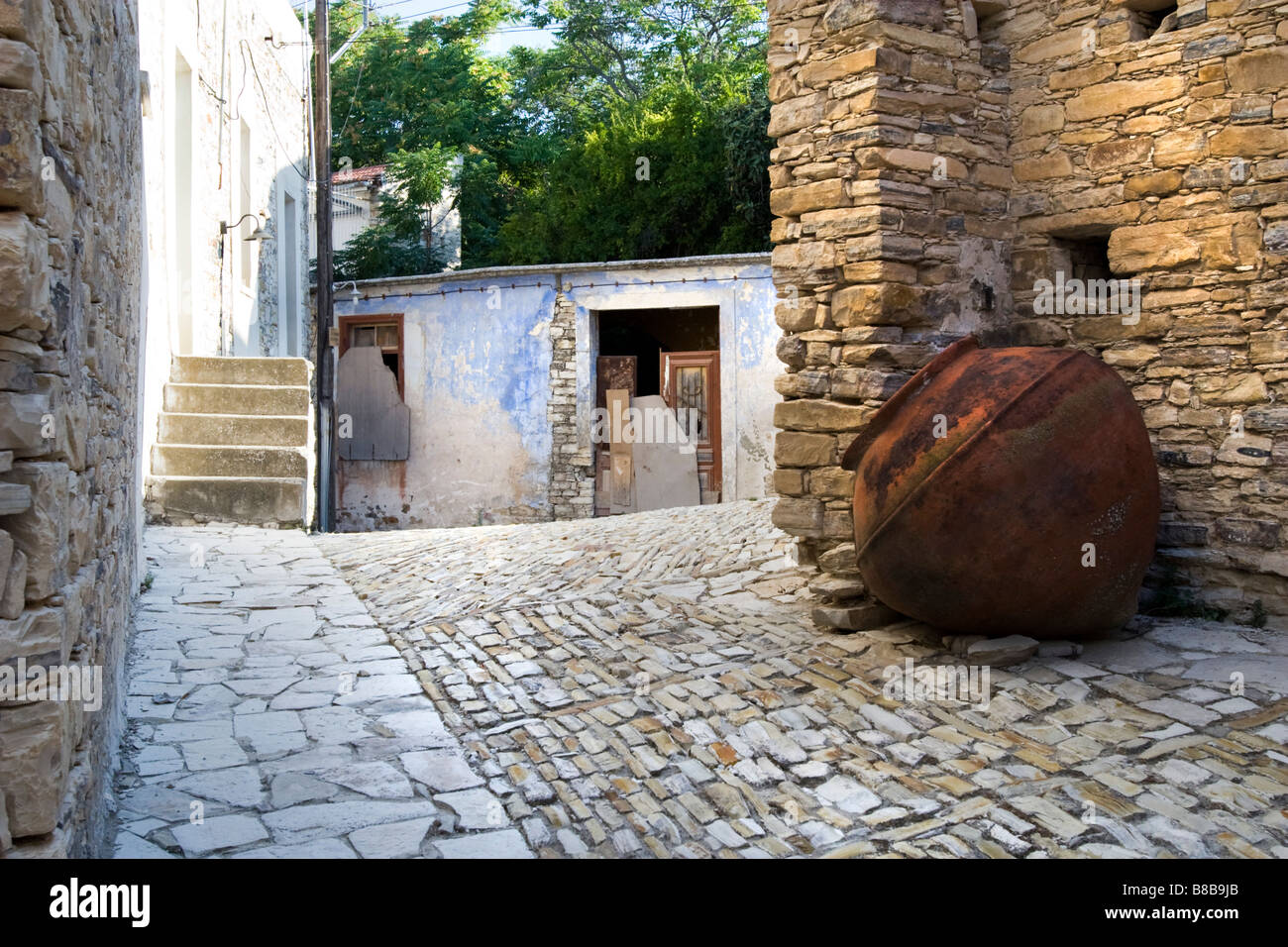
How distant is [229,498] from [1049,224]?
697cm

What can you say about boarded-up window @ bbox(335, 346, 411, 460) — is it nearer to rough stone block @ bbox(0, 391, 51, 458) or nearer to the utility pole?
the utility pole

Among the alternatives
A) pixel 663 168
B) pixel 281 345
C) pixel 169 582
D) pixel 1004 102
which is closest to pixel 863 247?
pixel 1004 102

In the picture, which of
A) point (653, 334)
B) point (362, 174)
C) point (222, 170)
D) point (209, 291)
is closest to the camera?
point (209, 291)

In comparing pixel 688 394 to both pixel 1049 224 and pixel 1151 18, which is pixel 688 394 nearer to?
pixel 1049 224

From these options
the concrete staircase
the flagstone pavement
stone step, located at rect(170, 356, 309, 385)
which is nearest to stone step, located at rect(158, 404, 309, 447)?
the concrete staircase

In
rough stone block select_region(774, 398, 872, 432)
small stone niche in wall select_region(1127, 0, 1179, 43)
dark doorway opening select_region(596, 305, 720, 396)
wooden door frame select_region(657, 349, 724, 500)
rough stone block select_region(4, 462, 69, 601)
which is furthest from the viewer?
dark doorway opening select_region(596, 305, 720, 396)

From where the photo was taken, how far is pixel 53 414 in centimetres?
223

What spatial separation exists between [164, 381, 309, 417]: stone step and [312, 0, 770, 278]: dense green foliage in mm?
8816

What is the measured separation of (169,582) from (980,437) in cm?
514

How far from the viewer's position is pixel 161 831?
3.33m

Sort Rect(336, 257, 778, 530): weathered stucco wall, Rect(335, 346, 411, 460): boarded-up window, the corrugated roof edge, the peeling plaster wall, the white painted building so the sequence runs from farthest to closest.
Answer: Rect(335, 346, 411, 460): boarded-up window → the peeling plaster wall → Rect(336, 257, 778, 530): weathered stucco wall → the corrugated roof edge → the white painted building

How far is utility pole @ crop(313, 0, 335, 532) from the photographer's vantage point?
1421 centimetres

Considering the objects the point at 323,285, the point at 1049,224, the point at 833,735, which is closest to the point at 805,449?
the point at 1049,224

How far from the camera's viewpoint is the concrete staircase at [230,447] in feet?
30.5
